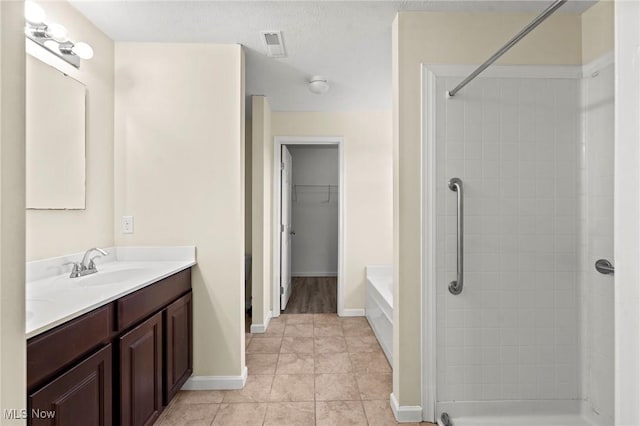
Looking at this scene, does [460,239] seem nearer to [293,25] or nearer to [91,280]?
[293,25]

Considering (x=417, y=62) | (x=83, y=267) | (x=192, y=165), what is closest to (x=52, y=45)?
(x=192, y=165)

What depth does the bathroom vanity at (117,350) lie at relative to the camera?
108cm

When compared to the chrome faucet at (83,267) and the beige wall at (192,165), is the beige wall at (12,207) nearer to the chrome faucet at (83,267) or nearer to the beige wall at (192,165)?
the chrome faucet at (83,267)

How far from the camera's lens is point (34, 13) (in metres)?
1.53

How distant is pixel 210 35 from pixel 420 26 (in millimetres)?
1317

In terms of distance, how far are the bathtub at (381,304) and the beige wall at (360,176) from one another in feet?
0.39

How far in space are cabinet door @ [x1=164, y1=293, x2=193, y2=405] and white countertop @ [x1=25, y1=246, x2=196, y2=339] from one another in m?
0.25

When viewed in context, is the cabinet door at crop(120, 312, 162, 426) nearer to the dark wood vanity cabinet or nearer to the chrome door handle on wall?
the dark wood vanity cabinet

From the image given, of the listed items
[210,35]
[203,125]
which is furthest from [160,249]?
[210,35]

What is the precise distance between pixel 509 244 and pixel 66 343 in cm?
212

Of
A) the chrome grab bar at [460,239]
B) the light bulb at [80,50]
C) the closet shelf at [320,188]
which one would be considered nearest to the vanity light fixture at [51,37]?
the light bulb at [80,50]

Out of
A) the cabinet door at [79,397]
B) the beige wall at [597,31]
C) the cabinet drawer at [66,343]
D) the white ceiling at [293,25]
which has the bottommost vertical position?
the cabinet door at [79,397]

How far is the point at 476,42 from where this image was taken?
1938 millimetres

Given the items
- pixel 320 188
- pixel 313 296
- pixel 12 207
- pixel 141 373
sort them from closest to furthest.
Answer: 1. pixel 12 207
2. pixel 141 373
3. pixel 313 296
4. pixel 320 188
